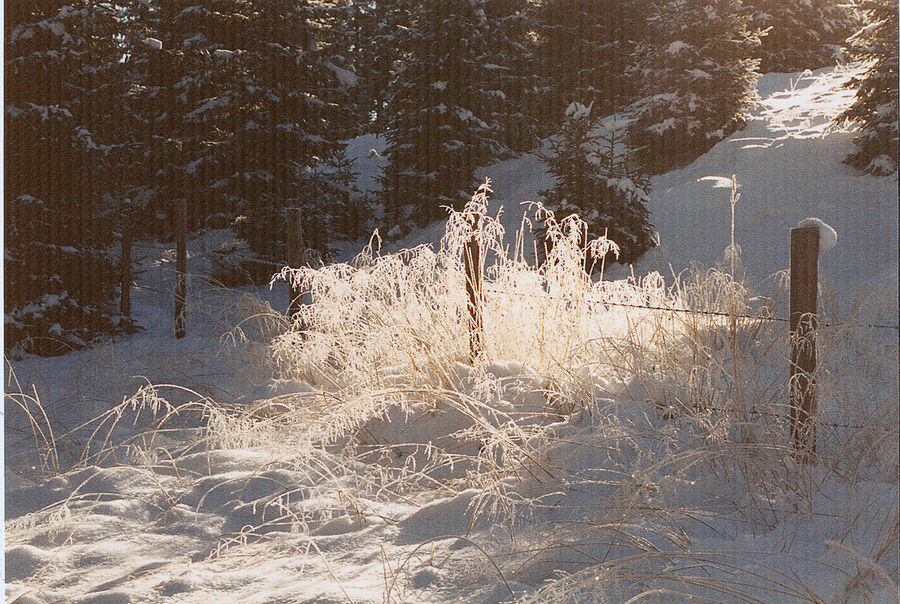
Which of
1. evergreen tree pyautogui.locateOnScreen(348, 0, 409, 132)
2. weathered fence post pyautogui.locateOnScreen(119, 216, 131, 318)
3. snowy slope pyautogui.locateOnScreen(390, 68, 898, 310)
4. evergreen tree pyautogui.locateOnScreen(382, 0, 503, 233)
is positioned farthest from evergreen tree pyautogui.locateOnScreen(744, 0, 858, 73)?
weathered fence post pyautogui.locateOnScreen(119, 216, 131, 318)

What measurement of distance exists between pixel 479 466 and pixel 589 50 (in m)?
15.3

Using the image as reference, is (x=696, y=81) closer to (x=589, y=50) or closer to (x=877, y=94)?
(x=877, y=94)

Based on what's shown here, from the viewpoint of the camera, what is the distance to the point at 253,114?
11109mm

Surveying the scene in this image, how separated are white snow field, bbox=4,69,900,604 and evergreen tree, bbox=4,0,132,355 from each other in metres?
2.22

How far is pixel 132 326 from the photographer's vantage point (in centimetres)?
772

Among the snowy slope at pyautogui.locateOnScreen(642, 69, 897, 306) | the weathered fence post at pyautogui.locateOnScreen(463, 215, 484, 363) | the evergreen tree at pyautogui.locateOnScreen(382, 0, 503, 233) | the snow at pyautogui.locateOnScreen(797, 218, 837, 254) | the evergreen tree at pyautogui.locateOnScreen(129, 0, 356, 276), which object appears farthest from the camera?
the evergreen tree at pyautogui.locateOnScreen(382, 0, 503, 233)

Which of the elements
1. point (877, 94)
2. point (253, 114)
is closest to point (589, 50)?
point (877, 94)

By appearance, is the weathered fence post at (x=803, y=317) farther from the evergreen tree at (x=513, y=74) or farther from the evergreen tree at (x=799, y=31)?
the evergreen tree at (x=799, y=31)

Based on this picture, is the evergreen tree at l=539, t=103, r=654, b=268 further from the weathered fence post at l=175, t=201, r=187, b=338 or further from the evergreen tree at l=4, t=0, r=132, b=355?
the evergreen tree at l=4, t=0, r=132, b=355

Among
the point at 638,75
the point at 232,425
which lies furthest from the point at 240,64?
the point at 232,425

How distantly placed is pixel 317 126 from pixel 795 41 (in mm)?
11607

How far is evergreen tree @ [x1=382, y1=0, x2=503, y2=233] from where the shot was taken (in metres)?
12.5

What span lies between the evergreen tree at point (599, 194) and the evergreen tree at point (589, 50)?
21.9ft

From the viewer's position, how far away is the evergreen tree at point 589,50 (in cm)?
1616
